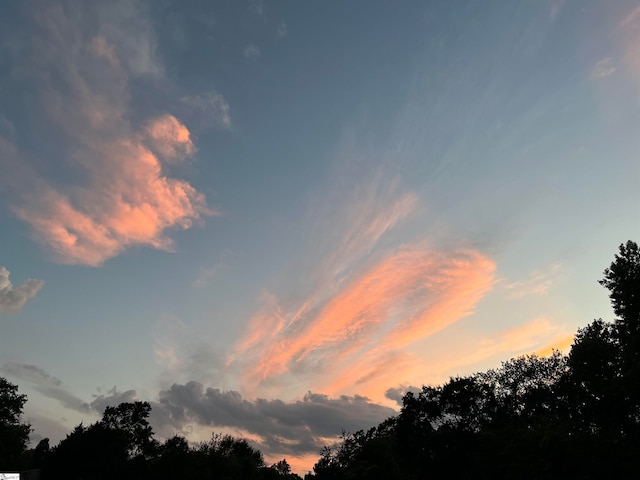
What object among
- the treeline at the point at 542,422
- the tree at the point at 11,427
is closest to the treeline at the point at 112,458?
the tree at the point at 11,427

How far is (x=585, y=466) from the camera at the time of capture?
40562 mm

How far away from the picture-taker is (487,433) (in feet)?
192

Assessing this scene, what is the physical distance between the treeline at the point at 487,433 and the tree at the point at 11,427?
0.58 feet

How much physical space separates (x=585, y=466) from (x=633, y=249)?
2403cm

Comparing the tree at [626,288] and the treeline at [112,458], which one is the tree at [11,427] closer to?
the treeline at [112,458]

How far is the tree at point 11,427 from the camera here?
7181cm

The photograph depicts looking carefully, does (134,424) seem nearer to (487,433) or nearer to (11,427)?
(11,427)

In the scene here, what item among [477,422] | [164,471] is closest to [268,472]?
[164,471]

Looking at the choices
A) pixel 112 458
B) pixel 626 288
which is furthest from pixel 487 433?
pixel 112 458

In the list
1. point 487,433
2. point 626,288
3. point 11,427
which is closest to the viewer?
point 626,288

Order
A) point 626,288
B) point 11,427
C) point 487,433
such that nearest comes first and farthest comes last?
point 626,288 → point 487,433 → point 11,427

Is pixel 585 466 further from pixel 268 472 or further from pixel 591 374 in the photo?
pixel 268 472

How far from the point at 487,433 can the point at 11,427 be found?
257 ft

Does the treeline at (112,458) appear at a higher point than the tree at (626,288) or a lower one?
lower
